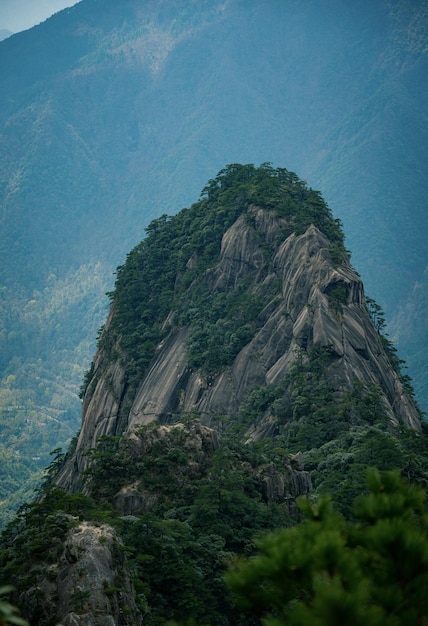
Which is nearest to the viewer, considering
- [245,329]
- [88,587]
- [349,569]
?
[349,569]

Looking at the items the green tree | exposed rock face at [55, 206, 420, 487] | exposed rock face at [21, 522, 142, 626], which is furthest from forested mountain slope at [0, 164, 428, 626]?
the green tree

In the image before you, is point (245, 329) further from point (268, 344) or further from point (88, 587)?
point (88, 587)

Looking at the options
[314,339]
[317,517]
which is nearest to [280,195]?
[314,339]

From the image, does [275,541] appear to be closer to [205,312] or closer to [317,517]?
[317,517]

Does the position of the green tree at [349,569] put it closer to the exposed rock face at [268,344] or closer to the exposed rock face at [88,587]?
the exposed rock face at [88,587]

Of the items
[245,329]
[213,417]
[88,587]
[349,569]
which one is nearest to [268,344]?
[245,329]

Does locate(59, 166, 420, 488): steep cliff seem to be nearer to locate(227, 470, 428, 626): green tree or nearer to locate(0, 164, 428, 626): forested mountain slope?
locate(0, 164, 428, 626): forested mountain slope
